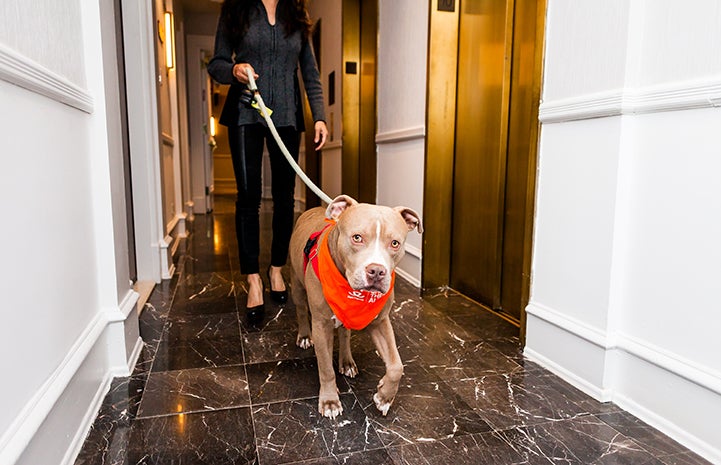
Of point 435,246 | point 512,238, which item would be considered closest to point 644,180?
point 512,238

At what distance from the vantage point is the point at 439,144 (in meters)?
2.84

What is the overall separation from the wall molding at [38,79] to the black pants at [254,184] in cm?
90

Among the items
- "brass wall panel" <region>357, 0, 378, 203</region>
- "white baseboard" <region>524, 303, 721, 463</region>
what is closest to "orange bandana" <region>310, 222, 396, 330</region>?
"white baseboard" <region>524, 303, 721, 463</region>

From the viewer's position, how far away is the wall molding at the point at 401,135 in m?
2.90

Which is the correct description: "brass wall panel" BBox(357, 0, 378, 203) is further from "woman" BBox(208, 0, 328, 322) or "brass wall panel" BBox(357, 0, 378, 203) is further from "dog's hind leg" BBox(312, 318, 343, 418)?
"dog's hind leg" BBox(312, 318, 343, 418)

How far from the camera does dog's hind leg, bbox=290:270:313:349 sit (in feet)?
6.21

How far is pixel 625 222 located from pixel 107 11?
1.85 m

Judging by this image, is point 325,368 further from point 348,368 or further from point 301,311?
point 301,311

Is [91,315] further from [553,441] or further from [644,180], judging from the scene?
[644,180]

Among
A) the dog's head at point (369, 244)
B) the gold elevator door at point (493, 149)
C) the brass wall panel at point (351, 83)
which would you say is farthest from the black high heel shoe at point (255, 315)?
the brass wall panel at point (351, 83)

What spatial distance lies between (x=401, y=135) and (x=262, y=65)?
3.63 ft

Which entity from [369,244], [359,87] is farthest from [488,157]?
[359,87]

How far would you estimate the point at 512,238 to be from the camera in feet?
7.87

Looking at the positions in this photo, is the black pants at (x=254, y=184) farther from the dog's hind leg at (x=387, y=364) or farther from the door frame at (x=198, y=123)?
the door frame at (x=198, y=123)
